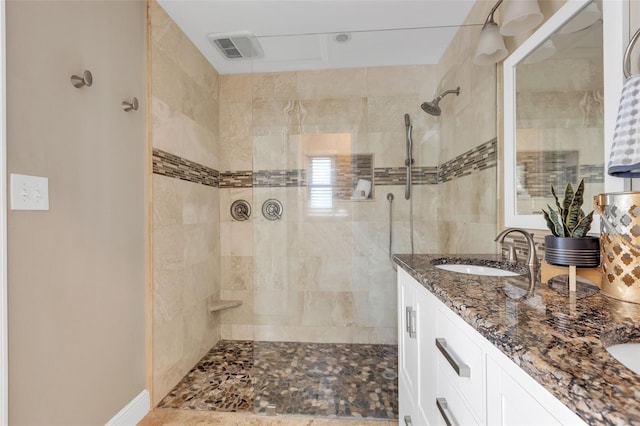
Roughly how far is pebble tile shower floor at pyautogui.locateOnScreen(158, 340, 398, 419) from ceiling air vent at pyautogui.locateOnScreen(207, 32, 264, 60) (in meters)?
2.22

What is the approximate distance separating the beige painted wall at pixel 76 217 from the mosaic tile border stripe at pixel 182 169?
12cm

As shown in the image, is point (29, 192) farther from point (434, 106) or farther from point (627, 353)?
point (434, 106)

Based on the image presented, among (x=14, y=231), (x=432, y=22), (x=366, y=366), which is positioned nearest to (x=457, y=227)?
(x=366, y=366)

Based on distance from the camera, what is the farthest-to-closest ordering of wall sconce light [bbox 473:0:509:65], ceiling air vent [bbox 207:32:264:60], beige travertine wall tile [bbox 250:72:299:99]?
1. beige travertine wall tile [bbox 250:72:299:99]
2. ceiling air vent [bbox 207:32:264:60]
3. wall sconce light [bbox 473:0:509:65]

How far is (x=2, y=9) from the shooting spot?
995 millimetres

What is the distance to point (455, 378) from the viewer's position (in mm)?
773

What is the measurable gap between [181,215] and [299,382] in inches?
54.8

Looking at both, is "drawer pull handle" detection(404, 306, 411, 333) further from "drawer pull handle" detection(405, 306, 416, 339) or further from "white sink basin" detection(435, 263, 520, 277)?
"white sink basin" detection(435, 263, 520, 277)

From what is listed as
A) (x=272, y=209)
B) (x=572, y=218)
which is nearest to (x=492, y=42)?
(x=572, y=218)

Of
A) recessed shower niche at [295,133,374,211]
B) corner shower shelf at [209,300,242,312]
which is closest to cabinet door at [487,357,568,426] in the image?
recessed shower niche at [295,133,374,211]

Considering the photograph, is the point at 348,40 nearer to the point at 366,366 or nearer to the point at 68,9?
the point at 68,9

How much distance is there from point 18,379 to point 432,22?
2.80m

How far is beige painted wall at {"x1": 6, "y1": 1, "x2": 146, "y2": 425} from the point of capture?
1.07 m

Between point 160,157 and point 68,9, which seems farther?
point 160,157
